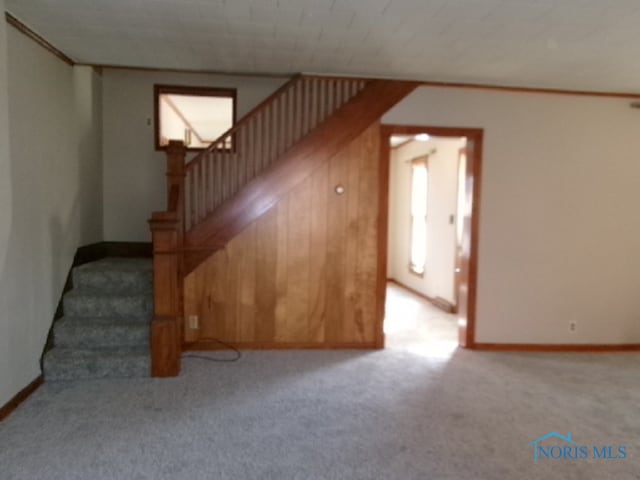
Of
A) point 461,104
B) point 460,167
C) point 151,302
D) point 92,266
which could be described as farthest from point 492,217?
point 92,266

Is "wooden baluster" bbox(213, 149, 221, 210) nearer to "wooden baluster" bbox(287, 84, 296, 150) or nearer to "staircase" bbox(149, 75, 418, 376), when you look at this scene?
"staircase" bbox(149, 75, 418, 376)

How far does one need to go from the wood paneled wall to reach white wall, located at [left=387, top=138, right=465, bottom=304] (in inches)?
84.7

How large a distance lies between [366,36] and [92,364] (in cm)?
319

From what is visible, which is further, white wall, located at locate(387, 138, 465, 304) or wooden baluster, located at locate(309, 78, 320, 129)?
white wall, located at locate(387, 138, 465, 304)

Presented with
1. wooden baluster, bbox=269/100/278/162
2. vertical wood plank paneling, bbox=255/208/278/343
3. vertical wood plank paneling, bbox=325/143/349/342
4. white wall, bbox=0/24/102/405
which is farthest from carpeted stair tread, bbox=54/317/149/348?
wooden baluster, bbox=269/100/278/162

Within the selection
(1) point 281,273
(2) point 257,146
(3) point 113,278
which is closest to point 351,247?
(1) point 281,273

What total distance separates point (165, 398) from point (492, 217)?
3339 millimetres

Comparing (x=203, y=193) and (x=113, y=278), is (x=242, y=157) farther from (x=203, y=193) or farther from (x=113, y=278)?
(x=113, y=278)

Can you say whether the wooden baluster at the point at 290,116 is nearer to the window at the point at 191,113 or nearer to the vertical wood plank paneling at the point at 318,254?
the vertical wood plank paneling at the point at 318,254

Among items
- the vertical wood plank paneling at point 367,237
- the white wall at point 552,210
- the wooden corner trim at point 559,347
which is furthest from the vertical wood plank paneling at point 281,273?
the wooden corner trim at point 559,347

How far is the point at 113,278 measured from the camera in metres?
3.54

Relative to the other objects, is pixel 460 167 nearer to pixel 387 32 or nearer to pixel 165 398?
pixel 387 32

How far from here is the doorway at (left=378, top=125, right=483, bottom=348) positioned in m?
3.95

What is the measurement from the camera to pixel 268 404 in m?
2.79
